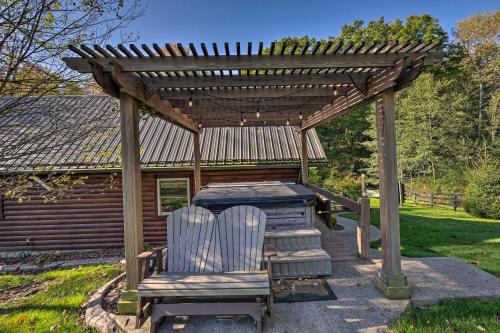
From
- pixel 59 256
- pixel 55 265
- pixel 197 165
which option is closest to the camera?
pixel 55 265

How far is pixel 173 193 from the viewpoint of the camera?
27.1 feet

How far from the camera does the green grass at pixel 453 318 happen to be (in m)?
2.85

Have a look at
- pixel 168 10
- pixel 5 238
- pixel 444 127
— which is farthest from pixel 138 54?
pixel 444 127

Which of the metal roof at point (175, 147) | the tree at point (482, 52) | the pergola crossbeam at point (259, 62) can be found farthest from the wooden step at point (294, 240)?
the tree at point (482, 52)

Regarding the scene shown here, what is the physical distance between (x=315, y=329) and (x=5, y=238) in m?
9.32

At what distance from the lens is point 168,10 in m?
5.96

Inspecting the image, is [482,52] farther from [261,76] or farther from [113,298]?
[113,298]

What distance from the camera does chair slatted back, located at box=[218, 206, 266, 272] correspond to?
349 centimetres

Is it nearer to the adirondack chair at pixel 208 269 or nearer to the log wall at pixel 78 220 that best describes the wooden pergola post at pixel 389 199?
the adirondack chair at pixel 208 269

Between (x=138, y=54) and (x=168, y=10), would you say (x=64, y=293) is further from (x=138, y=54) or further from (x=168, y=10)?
(x=168, y=10)

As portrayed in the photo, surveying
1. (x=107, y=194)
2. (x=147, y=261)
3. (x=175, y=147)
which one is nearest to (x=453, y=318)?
(x=147, y=261)

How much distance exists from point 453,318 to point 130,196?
406 cm

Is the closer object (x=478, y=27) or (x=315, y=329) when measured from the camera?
(x=315, y=329)

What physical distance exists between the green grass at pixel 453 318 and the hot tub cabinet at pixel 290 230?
51.2 inches
